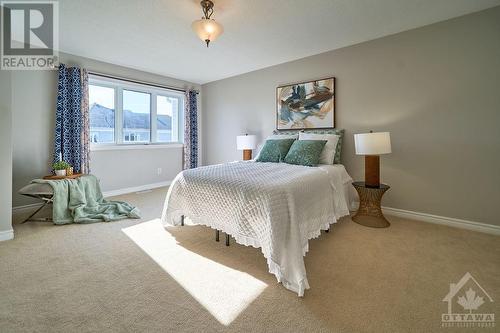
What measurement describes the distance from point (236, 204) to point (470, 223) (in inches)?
109

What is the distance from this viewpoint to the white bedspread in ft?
5.41

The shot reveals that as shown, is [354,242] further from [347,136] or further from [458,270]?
[347,136]

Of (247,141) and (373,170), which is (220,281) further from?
(247,141)

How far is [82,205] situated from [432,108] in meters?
4.60

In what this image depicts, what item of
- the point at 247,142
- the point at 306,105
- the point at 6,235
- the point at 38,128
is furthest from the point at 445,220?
the point at 38,128

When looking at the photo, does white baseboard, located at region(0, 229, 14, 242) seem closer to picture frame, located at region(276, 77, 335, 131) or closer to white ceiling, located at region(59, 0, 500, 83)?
white ceiling, located at region(59, 0, 500, 83)

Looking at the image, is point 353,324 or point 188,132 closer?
point 353,324

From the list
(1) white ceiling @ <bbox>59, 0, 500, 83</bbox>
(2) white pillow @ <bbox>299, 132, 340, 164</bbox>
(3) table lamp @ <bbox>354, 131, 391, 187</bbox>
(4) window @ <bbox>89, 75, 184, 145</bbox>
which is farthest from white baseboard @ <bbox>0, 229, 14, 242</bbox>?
(3) table lamp @ <bbox>354, 131, 391, 187</bbox>

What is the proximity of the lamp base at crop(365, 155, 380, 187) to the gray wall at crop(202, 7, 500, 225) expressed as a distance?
1.54 feet

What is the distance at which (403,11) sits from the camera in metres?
2.49

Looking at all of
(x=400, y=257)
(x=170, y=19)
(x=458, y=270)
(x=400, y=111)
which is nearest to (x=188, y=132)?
(x=170, y=19)

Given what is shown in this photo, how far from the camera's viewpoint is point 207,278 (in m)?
1.74

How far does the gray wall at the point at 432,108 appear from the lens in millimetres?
2523

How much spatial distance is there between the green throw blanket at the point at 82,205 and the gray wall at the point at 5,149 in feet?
1.56
